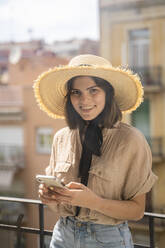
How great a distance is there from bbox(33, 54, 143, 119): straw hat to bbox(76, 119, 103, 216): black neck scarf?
3.9 inches

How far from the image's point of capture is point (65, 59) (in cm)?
677

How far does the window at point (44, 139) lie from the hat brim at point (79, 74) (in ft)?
20.6

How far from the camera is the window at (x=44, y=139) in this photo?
7.37 metres

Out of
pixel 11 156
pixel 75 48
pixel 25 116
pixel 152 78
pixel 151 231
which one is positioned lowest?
pixel 11 156

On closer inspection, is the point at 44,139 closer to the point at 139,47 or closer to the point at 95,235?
the point at 139,47

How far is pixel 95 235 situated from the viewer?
0.85 m

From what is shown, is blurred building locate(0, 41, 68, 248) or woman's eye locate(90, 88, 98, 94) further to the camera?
blurred building locate(0, 41, 68, 248)

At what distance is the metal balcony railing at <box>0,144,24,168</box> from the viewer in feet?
25.1

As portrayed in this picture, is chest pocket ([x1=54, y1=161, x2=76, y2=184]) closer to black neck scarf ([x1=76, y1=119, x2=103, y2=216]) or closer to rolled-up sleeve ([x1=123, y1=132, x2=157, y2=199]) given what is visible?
black neck scarf ([x1=76, y1=119, x2=103, y2=216])

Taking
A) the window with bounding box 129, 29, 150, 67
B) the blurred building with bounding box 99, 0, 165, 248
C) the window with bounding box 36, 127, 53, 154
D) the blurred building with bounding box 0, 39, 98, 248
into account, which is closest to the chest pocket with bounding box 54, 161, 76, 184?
the blurred building with bounding box 99, 0, 165, 248

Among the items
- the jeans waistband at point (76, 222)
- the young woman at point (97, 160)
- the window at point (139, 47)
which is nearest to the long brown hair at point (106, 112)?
the young woman at point (97, 160)

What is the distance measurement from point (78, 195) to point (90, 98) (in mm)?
224

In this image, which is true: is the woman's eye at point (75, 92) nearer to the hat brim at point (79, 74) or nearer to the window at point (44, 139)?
the hat brim at point (79, 74)

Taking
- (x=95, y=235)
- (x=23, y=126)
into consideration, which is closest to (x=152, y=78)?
(x=23, y=126)
